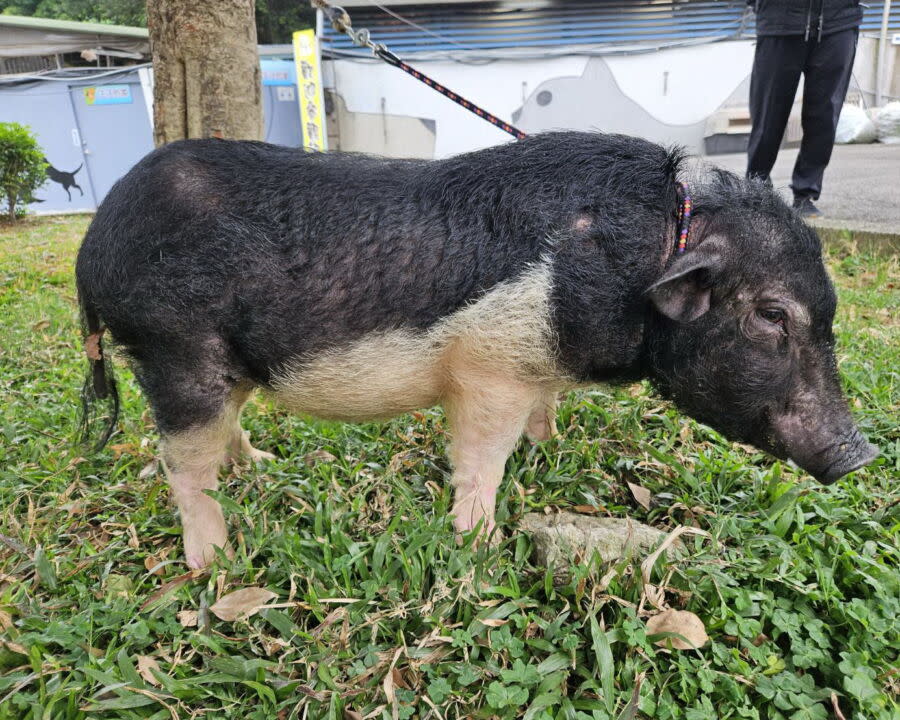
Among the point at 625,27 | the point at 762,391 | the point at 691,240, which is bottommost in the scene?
the point at 762,391

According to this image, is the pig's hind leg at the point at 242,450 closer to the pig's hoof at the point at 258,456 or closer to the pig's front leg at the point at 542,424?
the pig's hoof at the point at 258,456

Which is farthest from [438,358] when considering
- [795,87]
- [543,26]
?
[543,26]

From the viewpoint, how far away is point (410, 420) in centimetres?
353

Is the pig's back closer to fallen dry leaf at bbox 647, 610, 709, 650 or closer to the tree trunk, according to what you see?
fallen dry leaf at bbox 647, 610, 709, 650

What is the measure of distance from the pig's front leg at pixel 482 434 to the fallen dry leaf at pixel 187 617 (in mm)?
917

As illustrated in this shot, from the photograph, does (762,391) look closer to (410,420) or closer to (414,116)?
(410,420)

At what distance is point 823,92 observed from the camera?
202 inches

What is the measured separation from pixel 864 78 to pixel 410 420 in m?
18.4

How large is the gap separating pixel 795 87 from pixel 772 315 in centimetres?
385

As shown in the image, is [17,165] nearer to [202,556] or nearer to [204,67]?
[204,67]

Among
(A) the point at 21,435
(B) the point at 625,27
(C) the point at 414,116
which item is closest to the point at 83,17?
(C) the point at 414,116

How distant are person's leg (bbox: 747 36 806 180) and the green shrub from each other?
11.6 metres

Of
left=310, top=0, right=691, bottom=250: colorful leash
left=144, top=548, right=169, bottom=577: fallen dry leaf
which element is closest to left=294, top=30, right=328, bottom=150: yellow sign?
left=310, top=0, right=691, bottom=250: colorful leash

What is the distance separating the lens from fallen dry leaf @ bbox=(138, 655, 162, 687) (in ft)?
6.49
